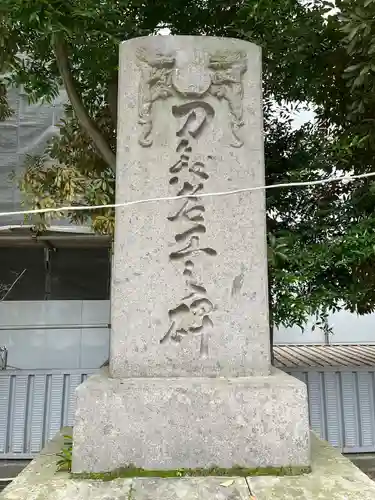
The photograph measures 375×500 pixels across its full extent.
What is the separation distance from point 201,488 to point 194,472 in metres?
0.18

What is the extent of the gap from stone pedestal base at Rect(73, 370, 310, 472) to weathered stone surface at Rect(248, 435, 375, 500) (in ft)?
0.37

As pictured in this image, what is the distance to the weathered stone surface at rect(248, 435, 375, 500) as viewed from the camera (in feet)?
7.14

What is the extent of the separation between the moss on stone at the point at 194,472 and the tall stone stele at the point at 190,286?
0.03 meters

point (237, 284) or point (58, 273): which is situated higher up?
point (58, 273)

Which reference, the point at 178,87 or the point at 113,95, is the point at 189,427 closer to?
the point at 178,87

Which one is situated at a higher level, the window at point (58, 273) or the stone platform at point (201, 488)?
the window at point (58, 273)

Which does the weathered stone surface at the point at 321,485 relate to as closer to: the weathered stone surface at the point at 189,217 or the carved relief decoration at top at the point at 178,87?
Result: the weathered stone surface at the point at 189,217

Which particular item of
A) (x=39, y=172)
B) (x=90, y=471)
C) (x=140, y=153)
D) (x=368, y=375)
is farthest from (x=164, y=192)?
(x=368, y=375)

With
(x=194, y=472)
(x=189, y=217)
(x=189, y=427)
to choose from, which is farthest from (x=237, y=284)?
(x=194, y=472)

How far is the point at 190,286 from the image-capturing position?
2.87 metres

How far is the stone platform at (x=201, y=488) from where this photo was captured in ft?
7.18

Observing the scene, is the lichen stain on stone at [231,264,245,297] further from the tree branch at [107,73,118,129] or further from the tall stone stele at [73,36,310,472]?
the tree branch at [107,73,118,129]

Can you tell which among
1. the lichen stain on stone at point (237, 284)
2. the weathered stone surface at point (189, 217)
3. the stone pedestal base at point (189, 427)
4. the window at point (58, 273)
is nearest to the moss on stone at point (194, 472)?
the stone pedestal base at point (189, 427)

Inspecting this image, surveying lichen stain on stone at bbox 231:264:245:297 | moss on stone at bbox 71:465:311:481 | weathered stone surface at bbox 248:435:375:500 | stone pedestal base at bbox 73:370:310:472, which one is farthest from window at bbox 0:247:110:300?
weathered stone surface at bbox 248:435:375:500
